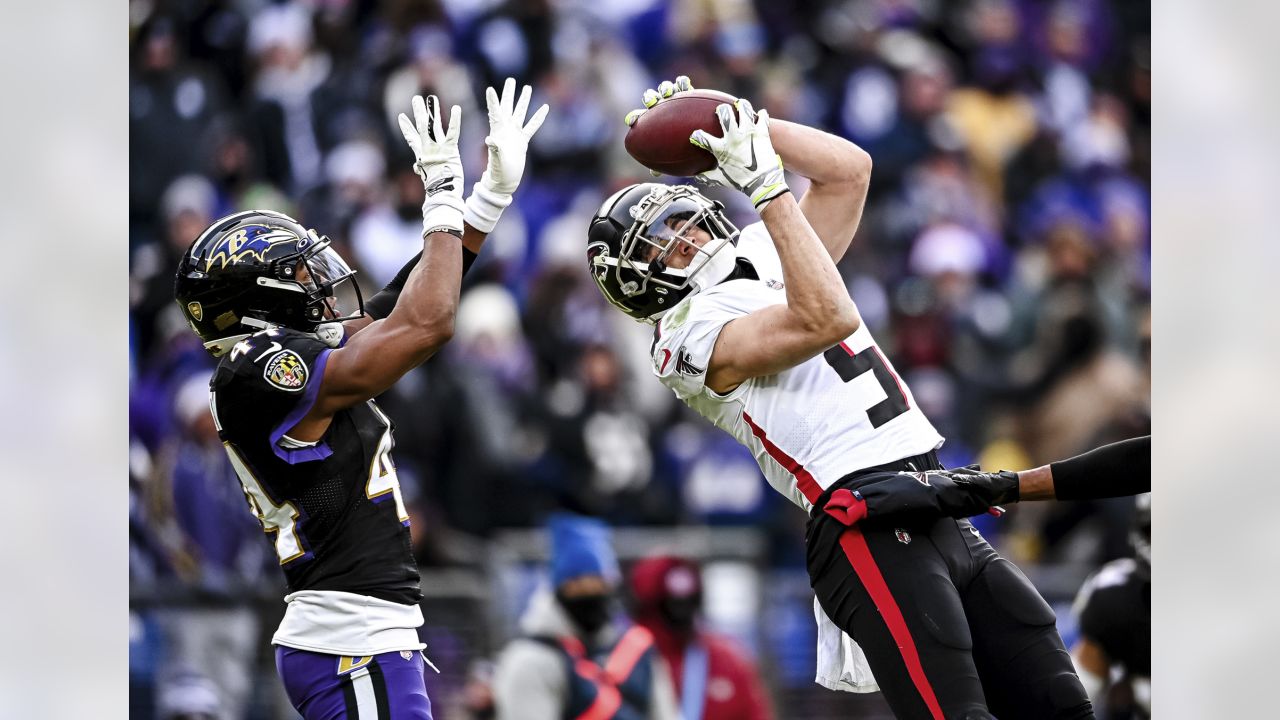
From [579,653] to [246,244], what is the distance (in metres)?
2.87

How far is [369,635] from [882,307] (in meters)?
5.92

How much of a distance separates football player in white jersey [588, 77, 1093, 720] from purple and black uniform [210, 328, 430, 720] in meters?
0.80

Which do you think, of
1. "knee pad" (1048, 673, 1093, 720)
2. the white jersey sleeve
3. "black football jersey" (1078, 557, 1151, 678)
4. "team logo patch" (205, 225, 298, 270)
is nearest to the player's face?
the white jersey sleeve

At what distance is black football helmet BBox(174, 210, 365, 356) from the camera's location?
3744 millimetres

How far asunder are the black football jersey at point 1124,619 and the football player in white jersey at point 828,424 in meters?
1.72

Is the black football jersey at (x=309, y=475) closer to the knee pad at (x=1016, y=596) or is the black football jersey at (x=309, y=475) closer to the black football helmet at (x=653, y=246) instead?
the black football helmet at (x=653, y=246)

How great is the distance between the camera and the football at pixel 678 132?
382cm

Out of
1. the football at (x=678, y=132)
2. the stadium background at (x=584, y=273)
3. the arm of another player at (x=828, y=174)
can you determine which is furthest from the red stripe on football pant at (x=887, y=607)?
the stadium background at (x=584, y=273)

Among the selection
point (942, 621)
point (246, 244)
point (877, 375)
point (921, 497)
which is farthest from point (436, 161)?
point (942, 621)

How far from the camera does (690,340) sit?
372 centimetres

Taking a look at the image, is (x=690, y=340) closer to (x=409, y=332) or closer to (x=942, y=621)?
(x=409, y=332)

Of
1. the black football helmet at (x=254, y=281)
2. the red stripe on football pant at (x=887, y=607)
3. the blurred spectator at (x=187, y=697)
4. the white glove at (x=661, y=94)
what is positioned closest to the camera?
the red stripe on football pant at (x=887, y=607)
